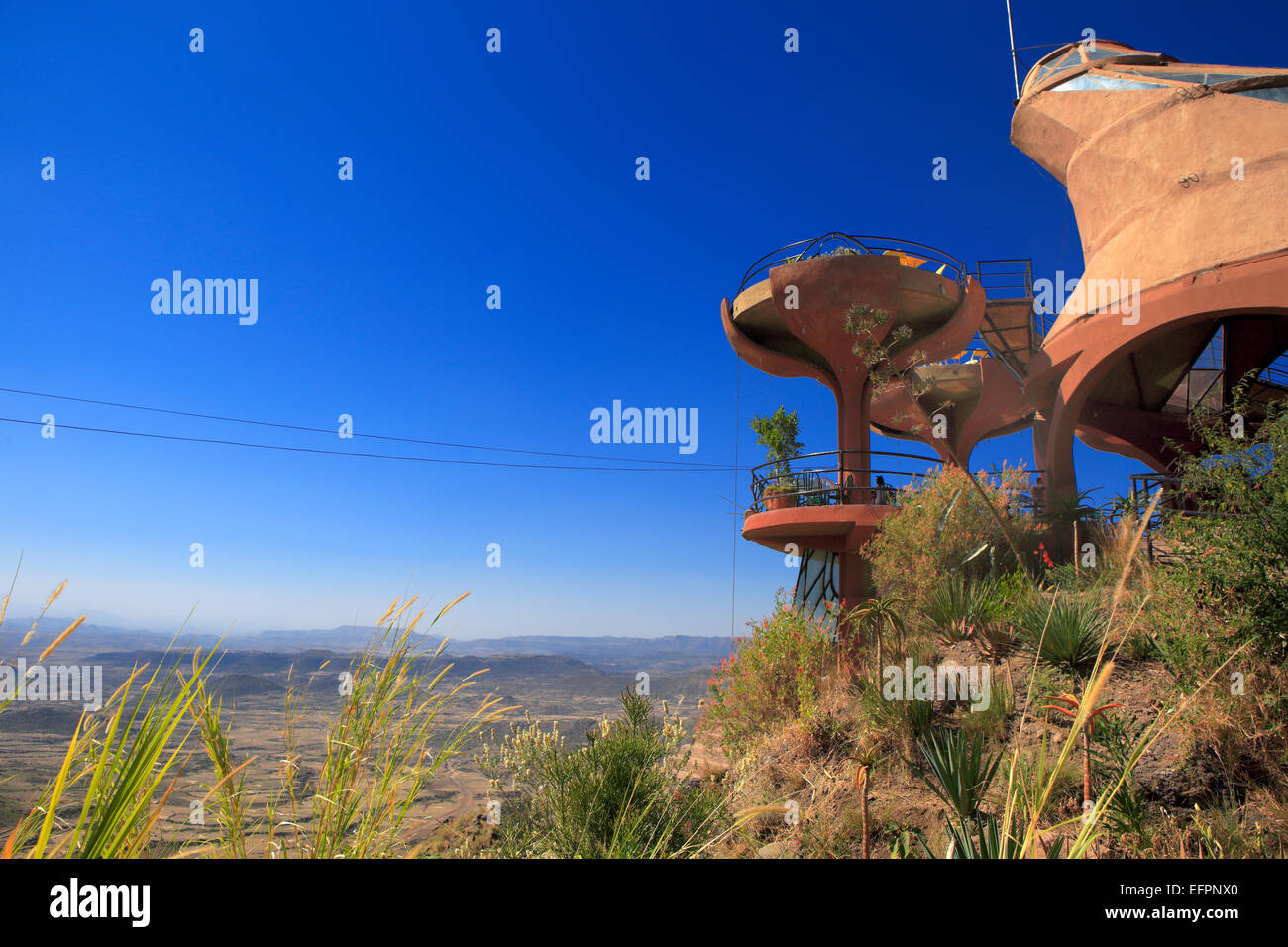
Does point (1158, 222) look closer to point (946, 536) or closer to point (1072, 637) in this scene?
point (946, 536)

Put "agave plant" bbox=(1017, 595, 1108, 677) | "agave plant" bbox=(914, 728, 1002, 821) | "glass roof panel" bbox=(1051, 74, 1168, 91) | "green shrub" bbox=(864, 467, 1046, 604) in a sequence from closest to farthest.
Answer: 1. "agave plant" bbox=(914, 728, 1002, 821)
2. "agave plant" bbox=(1017, 595, 1108, 677)
3. "green shrub" bbox=(864, 467, 1046, 604)
4. "glass roof panel" bbox=(1051, 74, 1168, 91)

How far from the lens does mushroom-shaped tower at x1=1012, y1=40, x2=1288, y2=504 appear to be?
44.0 ft

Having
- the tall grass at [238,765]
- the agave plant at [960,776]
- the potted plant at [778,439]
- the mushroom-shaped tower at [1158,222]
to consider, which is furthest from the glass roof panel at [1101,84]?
the tall grass at [238,765]

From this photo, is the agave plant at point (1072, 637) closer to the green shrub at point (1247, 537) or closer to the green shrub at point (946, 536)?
the green shrub at point (1247, 537)

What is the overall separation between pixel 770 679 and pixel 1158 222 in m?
14.6

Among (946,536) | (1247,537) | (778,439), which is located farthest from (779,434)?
(1247,537)

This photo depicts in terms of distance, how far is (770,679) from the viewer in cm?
986

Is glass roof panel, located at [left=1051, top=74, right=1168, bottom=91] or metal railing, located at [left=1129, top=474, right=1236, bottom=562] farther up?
glass roof panel, located at [left=1051, top=74, right=1168, bottom=91]

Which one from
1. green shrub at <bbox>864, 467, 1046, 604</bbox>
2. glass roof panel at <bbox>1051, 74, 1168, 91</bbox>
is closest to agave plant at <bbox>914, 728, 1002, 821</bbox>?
green shrub at <bbox>864, 467, 1046, 604</bbox>

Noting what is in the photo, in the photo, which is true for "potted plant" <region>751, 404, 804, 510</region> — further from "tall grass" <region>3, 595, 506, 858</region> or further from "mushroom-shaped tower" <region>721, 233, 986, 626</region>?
"tall grass" <region>3, 595, 506, 858</region>

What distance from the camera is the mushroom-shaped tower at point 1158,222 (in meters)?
13.4

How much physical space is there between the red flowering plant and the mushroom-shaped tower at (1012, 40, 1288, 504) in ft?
24.8

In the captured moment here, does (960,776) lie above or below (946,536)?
below

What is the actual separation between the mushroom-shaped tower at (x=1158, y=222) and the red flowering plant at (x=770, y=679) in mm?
7560
